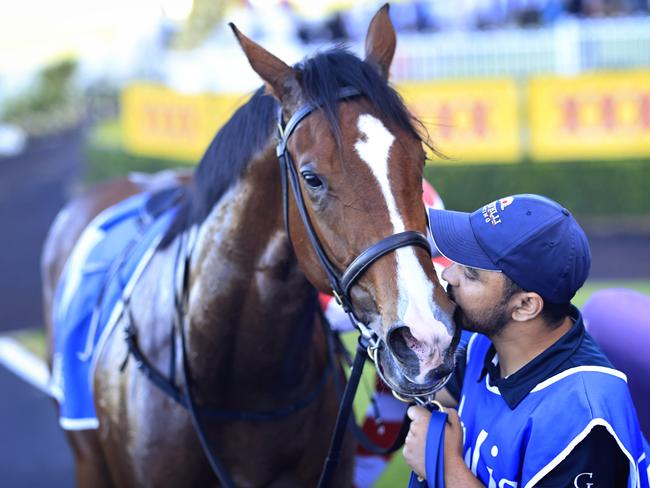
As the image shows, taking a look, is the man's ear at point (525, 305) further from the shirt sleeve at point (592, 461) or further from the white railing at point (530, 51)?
the white railing at point (530, 51)

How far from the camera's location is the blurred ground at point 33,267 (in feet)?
15.4

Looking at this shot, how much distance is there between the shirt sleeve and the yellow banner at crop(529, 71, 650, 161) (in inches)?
331

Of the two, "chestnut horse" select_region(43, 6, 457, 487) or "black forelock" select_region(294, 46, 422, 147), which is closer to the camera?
"chestnut horse" select_region(43, 6, 457, 487)

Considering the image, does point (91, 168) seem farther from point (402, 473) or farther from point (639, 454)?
point (639, 454)

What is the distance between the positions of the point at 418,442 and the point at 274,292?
626 mm

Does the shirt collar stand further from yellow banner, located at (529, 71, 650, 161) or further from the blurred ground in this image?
yellow banner, located at (529, 71, 650, 161)

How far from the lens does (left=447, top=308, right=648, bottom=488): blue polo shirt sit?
5.63 ft

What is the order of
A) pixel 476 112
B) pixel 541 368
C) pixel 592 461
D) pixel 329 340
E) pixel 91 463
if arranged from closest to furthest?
1. pixel 592 461
2. pixel 541 368
3. pixel 329 340
4. pixel 91 463
5. pixel 476 112

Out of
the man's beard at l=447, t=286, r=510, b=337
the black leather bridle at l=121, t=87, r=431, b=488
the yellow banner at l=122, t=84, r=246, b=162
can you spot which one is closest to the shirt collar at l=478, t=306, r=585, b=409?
the man's beard at l=447, t=286, r=510, b=337

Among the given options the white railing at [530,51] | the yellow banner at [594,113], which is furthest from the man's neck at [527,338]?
the white railing at [530,51]

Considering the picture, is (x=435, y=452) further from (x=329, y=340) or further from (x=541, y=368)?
(x=329, y=340)

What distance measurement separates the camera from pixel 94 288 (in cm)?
327

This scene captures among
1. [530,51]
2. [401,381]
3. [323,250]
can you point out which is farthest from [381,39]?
[530,51]

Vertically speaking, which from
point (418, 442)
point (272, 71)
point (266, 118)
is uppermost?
point (272, 71)
